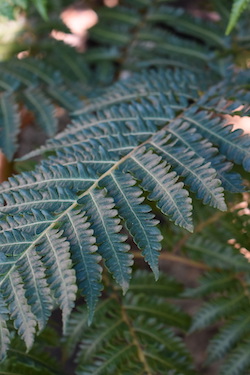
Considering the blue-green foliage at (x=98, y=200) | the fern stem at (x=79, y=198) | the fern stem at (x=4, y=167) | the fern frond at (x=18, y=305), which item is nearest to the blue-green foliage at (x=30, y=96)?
the fern stem at (x=4, y=167)

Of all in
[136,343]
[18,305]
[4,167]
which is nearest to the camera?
[18,305]

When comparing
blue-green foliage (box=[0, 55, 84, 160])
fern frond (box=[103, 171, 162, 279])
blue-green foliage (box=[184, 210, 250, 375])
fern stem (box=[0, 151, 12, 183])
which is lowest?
blue-green foliage (box=[184, 210, 250, 375])

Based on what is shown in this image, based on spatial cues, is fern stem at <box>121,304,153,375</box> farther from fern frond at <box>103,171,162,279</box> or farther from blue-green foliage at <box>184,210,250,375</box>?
fern frond at <box>103,171,162,279</box>

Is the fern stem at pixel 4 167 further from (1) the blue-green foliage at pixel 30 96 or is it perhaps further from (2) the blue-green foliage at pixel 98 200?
(2) the blue-green foliage at pixel 98 200

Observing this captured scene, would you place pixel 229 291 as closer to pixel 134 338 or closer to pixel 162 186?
pixel 134 338

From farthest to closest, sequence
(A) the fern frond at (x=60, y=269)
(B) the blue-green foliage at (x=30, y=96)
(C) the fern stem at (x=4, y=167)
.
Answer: (C) the fern stem at (x=4, y=167) → (B) the blue-green foliage at (x=30, y=96) → (A) the fern frond at (x=60, y=269)

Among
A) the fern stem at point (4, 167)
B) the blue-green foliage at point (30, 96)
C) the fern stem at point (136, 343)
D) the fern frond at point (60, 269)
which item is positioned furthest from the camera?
the fern stem at point (4, 167)

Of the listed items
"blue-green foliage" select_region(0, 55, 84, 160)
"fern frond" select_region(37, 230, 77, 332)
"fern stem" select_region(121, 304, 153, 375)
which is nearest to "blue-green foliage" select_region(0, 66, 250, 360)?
"fern frond" select_region(37, 230, 77, 332)

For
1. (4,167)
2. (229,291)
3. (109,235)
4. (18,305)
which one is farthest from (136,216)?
(4,167)

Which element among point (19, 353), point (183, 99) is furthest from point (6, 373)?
point (183, 99)

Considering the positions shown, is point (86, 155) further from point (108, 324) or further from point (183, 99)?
point (108, 324)

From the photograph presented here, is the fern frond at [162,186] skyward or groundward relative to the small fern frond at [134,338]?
skyward
